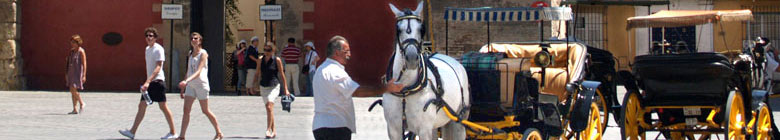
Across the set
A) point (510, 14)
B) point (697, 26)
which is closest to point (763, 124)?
point (510, 14)

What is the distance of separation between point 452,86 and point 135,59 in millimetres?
16591

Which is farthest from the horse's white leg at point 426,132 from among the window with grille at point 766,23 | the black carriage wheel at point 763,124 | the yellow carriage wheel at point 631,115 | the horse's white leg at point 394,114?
the window with grille at point 766,23

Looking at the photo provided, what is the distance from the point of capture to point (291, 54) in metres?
23.7

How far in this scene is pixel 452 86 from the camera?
9055 mm

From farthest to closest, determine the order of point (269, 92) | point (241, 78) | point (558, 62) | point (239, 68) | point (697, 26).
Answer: point (697, 26)
point (239, 68)
point (241, 78)
point (269, 92)
point (558, 62)

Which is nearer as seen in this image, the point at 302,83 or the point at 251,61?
the point at 251,61

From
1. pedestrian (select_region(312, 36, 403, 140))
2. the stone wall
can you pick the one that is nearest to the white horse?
pedestrian (select_region(312, 36, 403, 140))

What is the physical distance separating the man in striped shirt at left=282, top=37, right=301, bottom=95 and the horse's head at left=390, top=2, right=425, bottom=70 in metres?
14.9

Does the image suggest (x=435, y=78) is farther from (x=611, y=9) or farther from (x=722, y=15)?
(x=611, y=9)

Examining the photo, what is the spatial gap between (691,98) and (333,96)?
445 centimetres

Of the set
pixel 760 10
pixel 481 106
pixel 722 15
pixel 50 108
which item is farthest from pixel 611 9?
pixel 481 106

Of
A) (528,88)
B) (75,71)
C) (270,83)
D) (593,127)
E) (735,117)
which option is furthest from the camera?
(75,71)

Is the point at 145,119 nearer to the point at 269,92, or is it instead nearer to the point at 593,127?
the point at 269,92

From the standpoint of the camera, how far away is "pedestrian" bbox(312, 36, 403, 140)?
27.8ft
